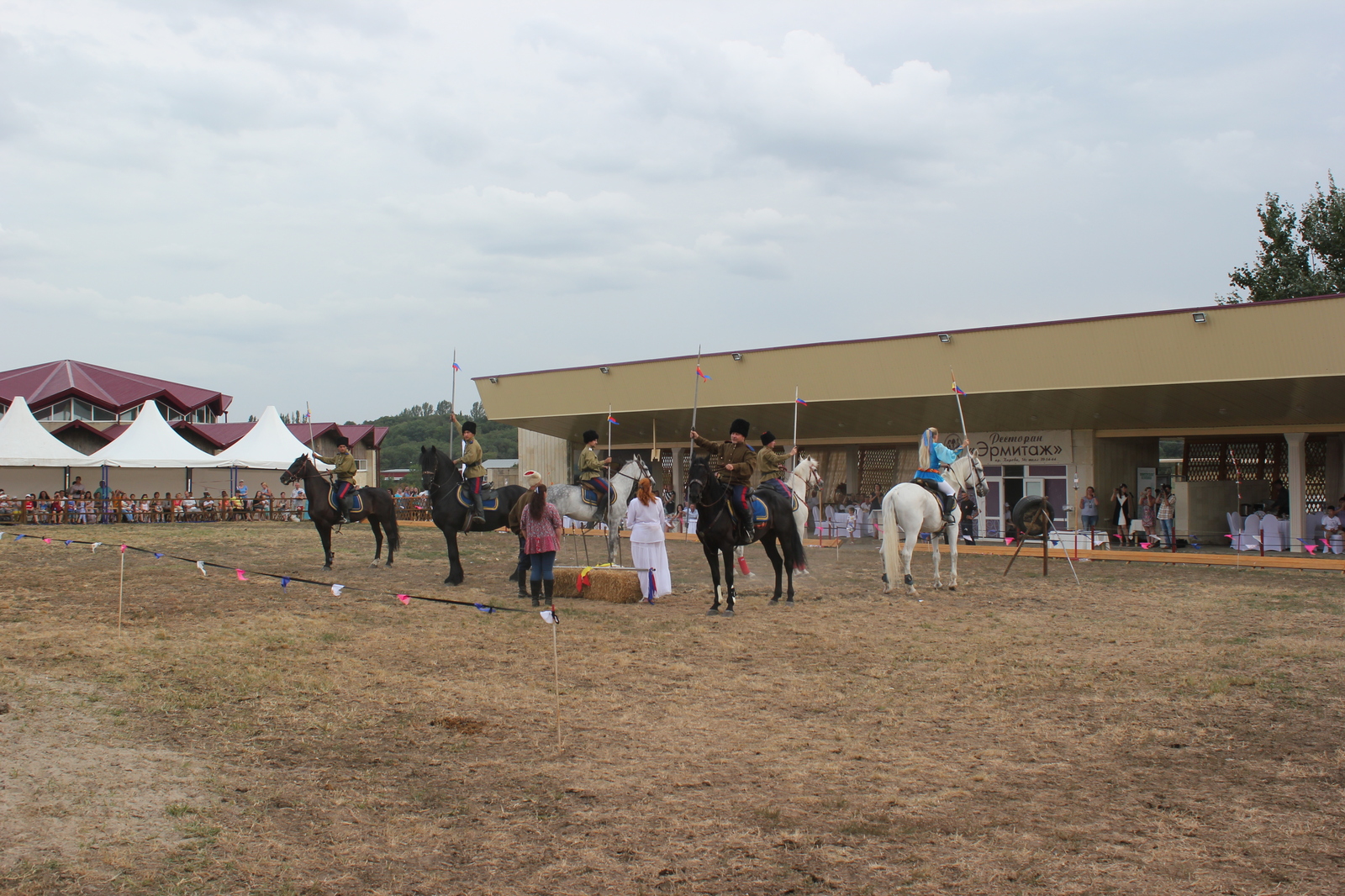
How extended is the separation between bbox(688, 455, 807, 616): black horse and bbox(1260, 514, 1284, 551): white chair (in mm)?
Answer: 16199

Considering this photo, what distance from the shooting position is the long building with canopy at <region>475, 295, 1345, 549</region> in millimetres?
20938

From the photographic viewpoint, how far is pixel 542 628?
10359mm

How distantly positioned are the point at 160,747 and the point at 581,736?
8.73 feet

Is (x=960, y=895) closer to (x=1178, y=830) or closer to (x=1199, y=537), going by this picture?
(x=1178, y=830)

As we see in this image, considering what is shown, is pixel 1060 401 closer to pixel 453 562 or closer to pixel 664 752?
pixel 453 562

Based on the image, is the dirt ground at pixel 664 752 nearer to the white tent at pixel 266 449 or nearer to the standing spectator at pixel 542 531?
the standing spectator at pixel 542 531

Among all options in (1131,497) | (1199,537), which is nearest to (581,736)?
(1199,537)

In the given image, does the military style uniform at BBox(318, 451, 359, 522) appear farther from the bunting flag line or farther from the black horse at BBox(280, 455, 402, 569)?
the bunting flag line

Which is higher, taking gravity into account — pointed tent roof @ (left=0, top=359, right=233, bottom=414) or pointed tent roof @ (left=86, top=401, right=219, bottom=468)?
pointed tent roof @ (left=0, top=359, right=233, bottom=414)

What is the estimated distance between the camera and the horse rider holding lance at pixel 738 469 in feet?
39.5

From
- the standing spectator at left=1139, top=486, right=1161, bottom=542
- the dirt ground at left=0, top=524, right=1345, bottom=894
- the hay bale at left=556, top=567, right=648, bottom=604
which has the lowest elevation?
the dirt ground at left=0, top=524, right=1345, bottom=894

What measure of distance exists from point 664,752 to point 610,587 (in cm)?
704

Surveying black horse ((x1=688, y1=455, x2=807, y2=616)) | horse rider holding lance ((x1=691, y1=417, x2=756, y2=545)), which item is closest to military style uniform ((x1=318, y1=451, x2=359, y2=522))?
black horse ((x1=688, y1=455, x2=807, y2=616))

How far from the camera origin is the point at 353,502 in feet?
52.4
